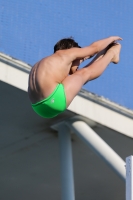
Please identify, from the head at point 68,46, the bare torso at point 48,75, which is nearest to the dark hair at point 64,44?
the head at point 68,46

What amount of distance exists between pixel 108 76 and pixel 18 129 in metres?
2.07

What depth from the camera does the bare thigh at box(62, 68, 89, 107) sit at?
6258mm

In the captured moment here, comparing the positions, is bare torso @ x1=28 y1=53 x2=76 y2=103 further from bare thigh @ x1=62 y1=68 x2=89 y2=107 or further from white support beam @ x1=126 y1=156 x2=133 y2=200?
white support beam @ x1=126 y1=156 x2=133 y2=200

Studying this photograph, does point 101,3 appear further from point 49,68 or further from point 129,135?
point 49,68

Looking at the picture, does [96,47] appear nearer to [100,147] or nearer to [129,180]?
[129,180]

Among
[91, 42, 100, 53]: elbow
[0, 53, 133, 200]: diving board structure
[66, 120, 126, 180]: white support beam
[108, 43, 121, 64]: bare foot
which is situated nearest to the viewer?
[91, 42, 100, 53]: elbow

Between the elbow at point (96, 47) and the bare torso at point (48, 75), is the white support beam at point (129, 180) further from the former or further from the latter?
the elbow at point (96, 47)

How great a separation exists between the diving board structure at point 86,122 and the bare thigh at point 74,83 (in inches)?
114

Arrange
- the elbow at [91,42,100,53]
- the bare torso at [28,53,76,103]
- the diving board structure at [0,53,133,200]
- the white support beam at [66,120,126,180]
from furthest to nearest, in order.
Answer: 1. the white support beam at [66,120,126,180]
2. the diving board structure at [0,53,133,200]
3. the elbow at [91,42,100,53]
4. the bare torso at [28,53,76,103]

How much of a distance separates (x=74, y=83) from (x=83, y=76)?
0.17m

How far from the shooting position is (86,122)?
10172 millimetres

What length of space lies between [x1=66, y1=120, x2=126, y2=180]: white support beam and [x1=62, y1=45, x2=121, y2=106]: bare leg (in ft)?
10.7

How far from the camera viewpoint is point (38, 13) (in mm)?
9367

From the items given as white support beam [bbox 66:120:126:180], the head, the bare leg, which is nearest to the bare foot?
the bare leg
